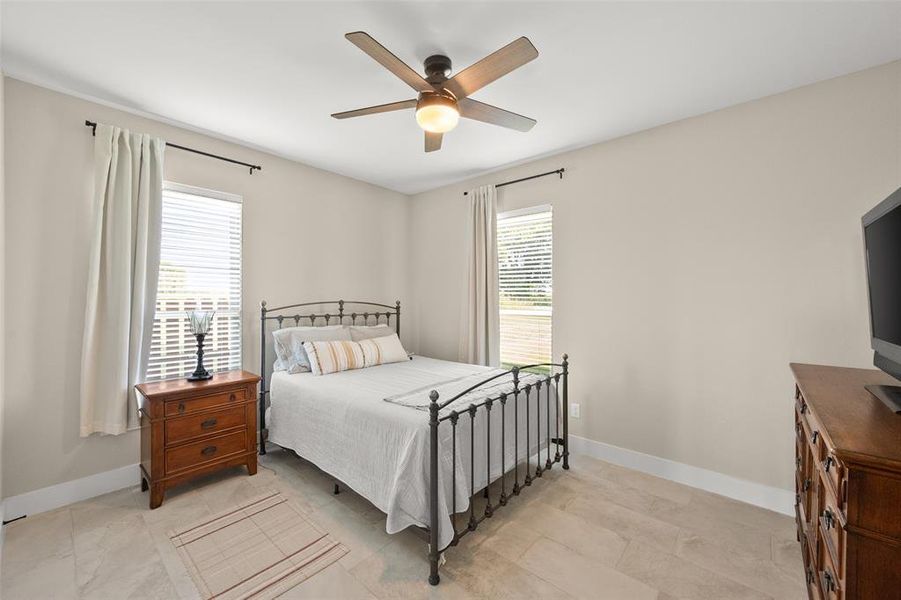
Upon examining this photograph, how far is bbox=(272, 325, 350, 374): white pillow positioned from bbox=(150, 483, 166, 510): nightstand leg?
1.11 metres

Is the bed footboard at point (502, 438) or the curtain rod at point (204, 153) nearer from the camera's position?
the bed footboard at point (502, 438)

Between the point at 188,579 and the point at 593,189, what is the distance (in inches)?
147

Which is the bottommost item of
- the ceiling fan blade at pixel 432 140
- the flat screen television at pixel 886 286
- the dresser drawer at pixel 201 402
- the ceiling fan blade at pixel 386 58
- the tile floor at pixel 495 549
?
the tile floor at pixel 495 549

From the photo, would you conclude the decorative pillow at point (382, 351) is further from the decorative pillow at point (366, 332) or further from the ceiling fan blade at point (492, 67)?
the ceiling fan blade at point (492, 67)

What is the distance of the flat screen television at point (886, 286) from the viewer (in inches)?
53.2

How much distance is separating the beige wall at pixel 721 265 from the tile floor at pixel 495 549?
0.60 meters

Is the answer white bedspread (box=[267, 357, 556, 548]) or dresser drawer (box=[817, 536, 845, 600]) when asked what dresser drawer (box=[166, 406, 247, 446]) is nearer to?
white bedspread (box=[267, 357, 556, 548])

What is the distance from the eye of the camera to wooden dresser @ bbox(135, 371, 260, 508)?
2.48 meters

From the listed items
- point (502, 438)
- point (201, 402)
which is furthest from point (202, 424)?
point (502, 438)

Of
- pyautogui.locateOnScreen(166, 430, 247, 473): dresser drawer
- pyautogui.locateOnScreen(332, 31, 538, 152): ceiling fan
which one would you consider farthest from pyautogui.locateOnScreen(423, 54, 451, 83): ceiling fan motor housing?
pyautogui.locateOnScreen(166, 430, 247, 473): dresser drawer

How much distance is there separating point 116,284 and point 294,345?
1.28m

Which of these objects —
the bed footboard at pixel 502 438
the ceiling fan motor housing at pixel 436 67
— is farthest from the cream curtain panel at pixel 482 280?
the ceiling fan motor housing at pixel 436 67

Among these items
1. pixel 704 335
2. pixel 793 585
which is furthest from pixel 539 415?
pixel 793 585

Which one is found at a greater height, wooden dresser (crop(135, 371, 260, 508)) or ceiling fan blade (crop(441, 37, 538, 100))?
ceiling fan blade (crop(441, 37, 538, 100))
